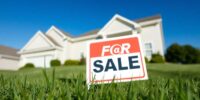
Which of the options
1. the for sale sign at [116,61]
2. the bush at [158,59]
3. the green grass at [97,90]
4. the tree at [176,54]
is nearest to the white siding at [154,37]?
the bush at [158,59]

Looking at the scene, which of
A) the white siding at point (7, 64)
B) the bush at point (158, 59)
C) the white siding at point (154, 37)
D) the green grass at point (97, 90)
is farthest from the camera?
the white siding at point (7, 64)

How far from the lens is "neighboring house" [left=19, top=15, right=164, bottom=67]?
2158cm

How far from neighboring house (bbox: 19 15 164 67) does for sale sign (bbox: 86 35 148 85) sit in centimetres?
1900

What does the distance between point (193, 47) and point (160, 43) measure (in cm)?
852

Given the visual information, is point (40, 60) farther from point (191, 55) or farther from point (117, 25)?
point (191, 55)

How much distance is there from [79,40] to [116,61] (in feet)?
81.7

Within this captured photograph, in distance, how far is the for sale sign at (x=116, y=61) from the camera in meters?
2.45

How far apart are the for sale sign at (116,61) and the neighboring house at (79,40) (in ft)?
62.3

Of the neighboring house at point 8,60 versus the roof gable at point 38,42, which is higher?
the roof gable at point 38,42

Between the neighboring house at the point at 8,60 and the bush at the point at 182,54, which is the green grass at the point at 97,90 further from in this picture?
the neighboring house at the point at 8,60

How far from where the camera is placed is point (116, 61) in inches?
101

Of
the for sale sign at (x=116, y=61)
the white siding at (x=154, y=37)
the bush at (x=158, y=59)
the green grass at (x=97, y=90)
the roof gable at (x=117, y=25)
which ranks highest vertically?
the roof gable at (x=117, y=25)

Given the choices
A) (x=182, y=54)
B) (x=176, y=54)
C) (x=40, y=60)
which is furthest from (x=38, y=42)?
(x=182, y=54)

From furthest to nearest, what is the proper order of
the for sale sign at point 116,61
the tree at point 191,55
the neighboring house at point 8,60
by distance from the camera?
the neighboring house at point 8,60 → the tree at point 191,55 → the for sale sign at point 116,61
